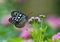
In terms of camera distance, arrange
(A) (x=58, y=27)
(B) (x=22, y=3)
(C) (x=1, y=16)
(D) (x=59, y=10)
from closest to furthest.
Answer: (A) (x=58, y=27) → (C) (x=1, y=16) → (B) (x=22, y=3) → (D) (x=59, y=10)

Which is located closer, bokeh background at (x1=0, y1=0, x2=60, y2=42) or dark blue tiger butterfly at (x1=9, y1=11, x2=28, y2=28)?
dark blue tiger butterfly at (x1=9, y1=11, x2=28, y2=28)

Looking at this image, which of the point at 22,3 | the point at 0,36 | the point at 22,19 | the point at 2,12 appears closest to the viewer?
the point at 22,19

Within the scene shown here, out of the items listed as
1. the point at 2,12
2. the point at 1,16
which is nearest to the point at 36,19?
the point at 1,16

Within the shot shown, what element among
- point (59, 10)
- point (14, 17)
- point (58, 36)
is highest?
point (14, 17)

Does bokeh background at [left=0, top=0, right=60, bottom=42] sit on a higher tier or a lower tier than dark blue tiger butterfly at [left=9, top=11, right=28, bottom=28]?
lower

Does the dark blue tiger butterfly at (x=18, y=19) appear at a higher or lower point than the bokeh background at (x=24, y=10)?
higher

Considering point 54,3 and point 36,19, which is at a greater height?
point 36,19

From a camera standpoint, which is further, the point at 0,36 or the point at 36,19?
the point at 0,36

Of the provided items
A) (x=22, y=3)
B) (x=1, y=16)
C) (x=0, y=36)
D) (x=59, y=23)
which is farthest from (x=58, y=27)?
(x=22, y=3)

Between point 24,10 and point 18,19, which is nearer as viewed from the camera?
point 18,19

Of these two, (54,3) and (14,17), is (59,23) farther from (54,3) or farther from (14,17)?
(54,3)

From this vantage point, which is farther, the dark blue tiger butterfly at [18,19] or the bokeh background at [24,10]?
the bokeh background at [24,10]
